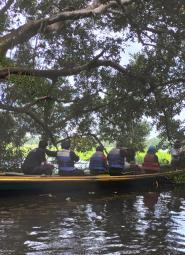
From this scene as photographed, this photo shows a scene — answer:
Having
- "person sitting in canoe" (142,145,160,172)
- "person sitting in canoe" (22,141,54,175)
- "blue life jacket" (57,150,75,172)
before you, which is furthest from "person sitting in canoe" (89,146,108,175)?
"person sitting in canoe" (142,145,160,172)

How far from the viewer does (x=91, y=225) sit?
31.2 feet

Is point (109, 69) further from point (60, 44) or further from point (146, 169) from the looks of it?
point (146, 169)

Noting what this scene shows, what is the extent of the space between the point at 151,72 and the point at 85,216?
856 cm

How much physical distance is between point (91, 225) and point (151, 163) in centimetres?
771

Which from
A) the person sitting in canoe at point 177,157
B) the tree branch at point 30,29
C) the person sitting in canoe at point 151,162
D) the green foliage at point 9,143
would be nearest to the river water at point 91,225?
the person sitting in canoe at point 151,162

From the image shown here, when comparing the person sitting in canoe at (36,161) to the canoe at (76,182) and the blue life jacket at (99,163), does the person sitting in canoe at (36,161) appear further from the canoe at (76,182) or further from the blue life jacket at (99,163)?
the blue life jacket at (99,163)

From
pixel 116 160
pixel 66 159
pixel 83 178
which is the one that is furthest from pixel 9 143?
pixel 83 178

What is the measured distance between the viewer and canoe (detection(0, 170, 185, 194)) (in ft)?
39.3

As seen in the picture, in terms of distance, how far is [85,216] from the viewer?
416 inches

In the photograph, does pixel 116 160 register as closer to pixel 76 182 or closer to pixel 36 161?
pixel 76 182

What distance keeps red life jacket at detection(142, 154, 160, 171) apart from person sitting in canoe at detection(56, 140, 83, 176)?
131 inches

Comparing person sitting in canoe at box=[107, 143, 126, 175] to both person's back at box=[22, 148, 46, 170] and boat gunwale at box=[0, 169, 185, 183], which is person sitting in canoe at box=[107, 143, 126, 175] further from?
person's back at box=[22, 148, 46, 170]

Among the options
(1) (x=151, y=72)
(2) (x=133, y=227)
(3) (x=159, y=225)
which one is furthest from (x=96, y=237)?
(1) (x=151, y=72)

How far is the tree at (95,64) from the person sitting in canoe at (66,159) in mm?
2022
